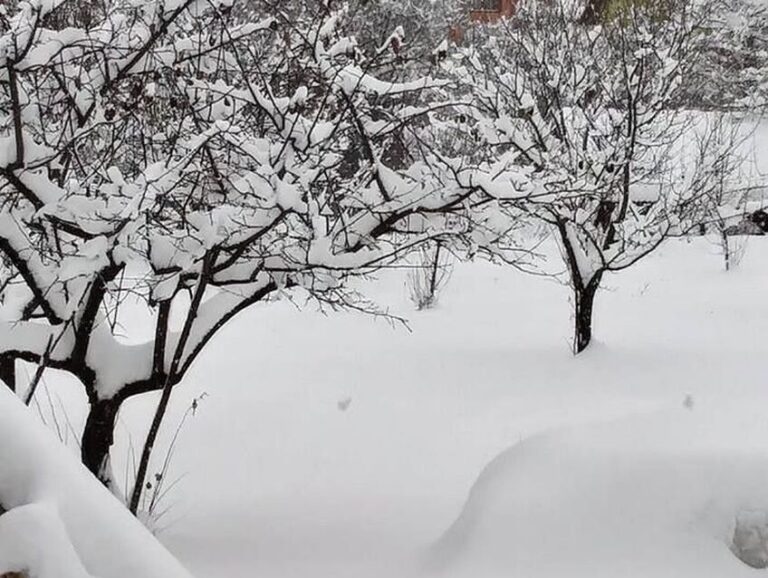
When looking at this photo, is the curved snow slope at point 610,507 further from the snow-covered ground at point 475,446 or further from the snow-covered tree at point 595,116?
the snow-covered tree at point 595,116

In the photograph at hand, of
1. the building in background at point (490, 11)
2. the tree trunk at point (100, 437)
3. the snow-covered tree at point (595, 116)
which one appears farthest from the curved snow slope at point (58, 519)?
the building in background at point (490, 11)

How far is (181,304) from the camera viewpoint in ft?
39.0

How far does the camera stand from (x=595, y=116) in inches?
338

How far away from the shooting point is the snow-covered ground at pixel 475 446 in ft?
13.6

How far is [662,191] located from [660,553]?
533 centimetres

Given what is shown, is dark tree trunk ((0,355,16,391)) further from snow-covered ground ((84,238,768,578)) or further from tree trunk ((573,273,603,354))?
tree trunk ((573,273,603,354))

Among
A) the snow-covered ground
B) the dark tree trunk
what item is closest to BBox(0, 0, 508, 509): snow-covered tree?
the dark tree trunk

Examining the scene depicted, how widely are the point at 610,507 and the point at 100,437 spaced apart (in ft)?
9.03

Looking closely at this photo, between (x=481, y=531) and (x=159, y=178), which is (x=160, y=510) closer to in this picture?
(x=481, y=531)

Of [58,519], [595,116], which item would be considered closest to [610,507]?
[58,519]

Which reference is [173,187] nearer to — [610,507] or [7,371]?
[7,371]

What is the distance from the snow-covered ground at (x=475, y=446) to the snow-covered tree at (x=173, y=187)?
118cm

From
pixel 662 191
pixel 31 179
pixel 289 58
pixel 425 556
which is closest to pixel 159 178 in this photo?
pixel 31 179

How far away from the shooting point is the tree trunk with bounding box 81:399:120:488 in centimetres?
442
